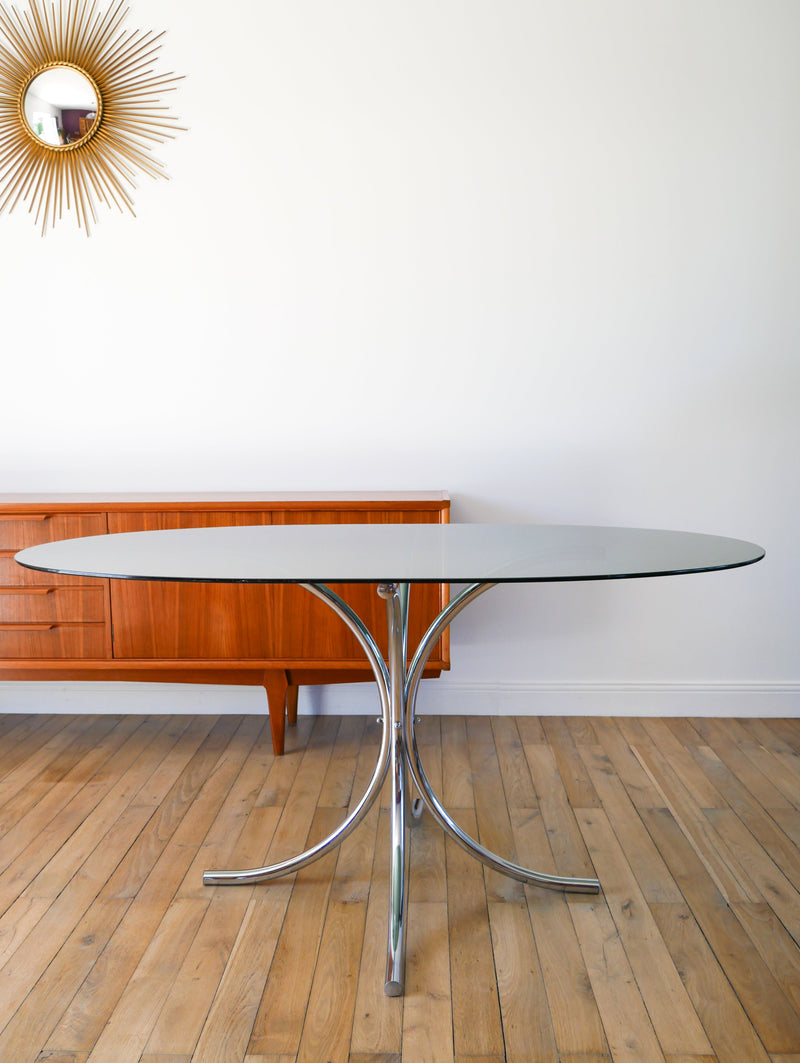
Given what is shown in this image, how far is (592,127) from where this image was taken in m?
2.80

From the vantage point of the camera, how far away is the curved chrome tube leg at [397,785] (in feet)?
5.16

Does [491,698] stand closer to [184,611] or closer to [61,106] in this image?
[184,611]

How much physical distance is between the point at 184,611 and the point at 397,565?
1.35 metres

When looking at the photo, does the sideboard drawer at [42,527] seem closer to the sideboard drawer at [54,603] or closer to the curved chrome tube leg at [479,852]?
the sideboard drawer at [54,603]

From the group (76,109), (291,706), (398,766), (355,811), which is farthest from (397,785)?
→ (76,109)

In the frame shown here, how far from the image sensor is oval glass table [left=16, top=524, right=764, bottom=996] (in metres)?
1.36

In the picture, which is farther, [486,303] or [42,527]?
[486,303]

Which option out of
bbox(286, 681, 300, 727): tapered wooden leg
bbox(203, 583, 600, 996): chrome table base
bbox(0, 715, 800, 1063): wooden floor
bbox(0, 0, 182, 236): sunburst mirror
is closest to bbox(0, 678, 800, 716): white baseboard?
bbox(286, 681, 300, 727): tapered wooden leg

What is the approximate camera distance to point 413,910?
1765 mm

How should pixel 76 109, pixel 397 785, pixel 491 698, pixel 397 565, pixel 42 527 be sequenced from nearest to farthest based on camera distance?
pixel 397 565 → pixel 397 785 → pixel 42 527 → pixel 76 109 → pixel 491 698

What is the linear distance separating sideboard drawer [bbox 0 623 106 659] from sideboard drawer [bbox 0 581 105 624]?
0.08ft

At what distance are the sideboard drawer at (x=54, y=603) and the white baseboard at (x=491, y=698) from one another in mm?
510

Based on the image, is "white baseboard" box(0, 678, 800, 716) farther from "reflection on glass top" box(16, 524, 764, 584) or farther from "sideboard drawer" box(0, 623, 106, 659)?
"reflection on glass top" box(16, 524, 764, 584)

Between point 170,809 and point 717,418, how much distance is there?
6.80 ft
